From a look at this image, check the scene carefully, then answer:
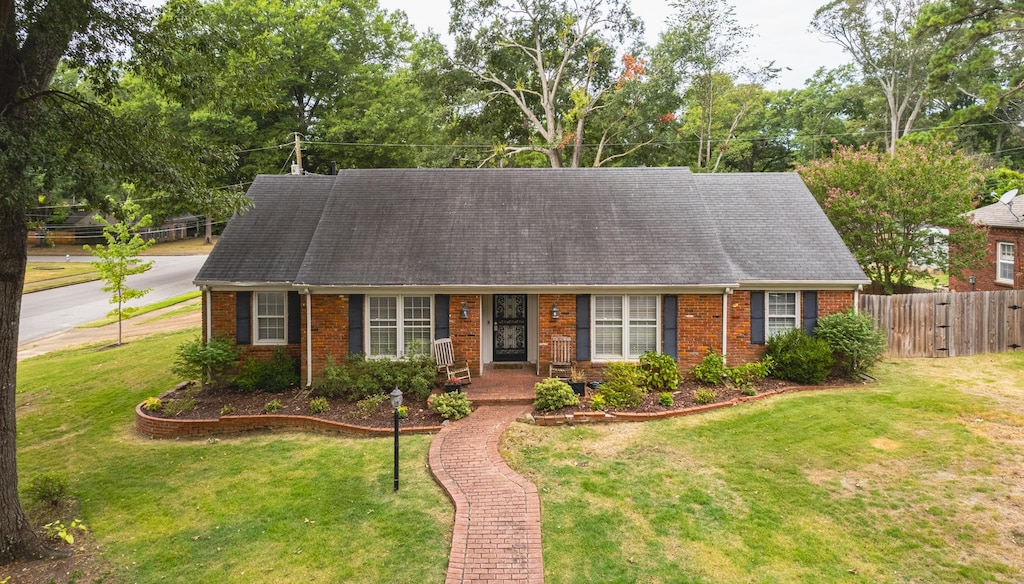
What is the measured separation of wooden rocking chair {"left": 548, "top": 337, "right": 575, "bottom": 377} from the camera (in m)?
12.9

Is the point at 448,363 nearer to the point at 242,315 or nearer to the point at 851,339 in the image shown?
the point at 242,315

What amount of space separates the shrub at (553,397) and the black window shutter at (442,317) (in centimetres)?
266

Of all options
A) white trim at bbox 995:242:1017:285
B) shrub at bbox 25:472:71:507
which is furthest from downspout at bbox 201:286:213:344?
white trim at bbox 995:242:1017:285

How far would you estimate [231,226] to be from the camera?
15008mm

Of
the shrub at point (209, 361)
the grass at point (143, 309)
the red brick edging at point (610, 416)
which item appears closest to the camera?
the red brick edging at point (610, 416)

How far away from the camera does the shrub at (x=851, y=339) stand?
510 inches

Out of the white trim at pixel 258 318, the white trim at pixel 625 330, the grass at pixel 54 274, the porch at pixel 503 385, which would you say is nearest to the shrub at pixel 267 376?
the white trim at pixel 258 318

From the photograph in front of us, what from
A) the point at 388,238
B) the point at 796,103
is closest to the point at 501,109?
the point at 388,238

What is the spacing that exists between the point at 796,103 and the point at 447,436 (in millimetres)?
43364

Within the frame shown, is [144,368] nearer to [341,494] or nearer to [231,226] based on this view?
[231,226]

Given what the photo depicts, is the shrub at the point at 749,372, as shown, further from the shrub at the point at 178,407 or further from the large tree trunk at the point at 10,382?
the large tree trunk at the point at 10,382

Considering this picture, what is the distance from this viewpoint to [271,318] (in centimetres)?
1378

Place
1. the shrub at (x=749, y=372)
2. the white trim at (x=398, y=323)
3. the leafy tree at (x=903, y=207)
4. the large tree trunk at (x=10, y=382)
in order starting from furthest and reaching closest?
the leafy tree at (x=903, y=207) → the white trim at (x=398, y=323) → the shrub at (x=749, y=372) → the large tree trunk at (x=10, y=382)

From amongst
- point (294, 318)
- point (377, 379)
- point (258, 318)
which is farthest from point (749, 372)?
point (258, 318)
